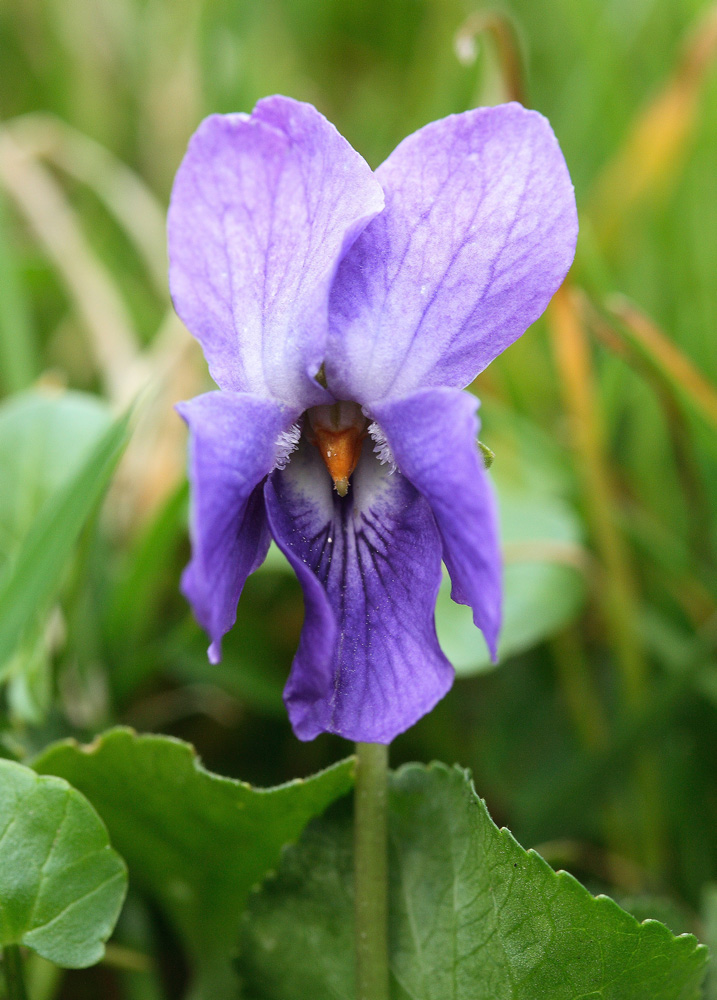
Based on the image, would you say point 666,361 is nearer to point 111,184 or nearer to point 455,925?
point 455,925

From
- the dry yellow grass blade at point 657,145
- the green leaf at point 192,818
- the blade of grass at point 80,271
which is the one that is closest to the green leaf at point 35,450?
the blade of grass at point 80,271

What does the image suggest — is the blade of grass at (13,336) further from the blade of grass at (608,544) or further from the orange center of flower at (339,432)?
the orange center of flower at (339,432)

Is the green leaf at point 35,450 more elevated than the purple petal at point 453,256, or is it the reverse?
the purple petal at point 453,256

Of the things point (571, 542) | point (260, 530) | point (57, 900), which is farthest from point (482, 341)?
point (571, 542)

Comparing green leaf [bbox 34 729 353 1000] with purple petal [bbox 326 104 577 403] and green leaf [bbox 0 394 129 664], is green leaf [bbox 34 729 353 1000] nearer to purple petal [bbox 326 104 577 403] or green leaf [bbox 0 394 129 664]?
green leaf [bbox 0 394 129 664]

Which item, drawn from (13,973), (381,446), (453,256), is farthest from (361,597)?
(13,973)

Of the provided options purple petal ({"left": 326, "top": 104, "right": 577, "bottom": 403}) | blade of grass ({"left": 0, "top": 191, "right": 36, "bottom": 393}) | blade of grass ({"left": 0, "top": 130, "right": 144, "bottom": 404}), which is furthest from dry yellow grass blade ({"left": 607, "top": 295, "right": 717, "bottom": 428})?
blade of grass ({"left": 0, "top": 191, "right": 36, "bottom": 393})
